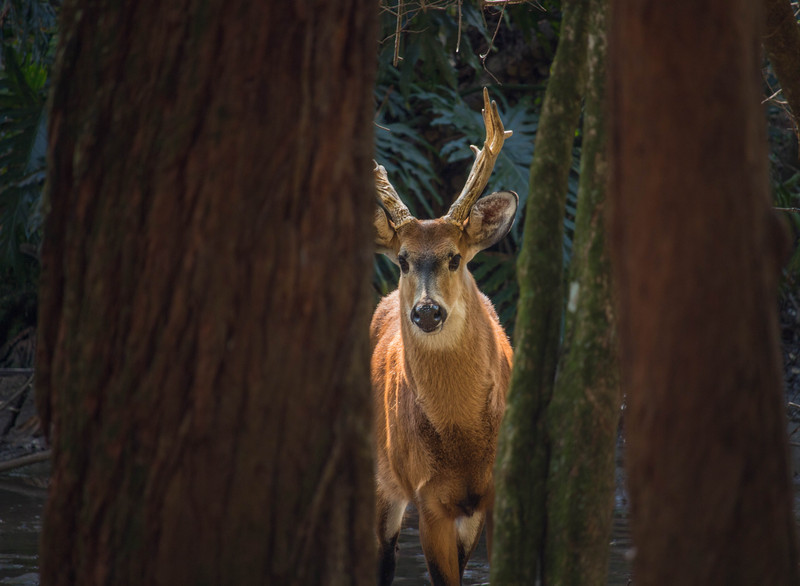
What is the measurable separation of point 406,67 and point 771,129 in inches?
157

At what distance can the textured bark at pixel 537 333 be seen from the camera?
9.18 ft

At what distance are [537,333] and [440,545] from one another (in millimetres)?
2352

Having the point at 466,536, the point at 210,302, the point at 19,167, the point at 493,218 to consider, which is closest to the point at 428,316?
the point at 493,218

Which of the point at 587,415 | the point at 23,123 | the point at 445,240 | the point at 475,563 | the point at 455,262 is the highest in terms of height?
the point at 23,123

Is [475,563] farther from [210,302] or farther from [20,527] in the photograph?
[210,302]

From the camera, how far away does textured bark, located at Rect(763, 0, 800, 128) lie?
3.70 metres

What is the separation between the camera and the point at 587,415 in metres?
2.78

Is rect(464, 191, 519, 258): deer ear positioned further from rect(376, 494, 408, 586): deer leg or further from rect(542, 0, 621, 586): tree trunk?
rect(542, 0, 621, 586): tree trunk

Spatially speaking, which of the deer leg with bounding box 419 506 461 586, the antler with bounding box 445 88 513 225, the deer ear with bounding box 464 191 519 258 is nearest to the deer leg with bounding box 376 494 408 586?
the deer leg with bounding box 419 506 461 586

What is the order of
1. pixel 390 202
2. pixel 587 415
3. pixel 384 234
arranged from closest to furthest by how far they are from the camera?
pixel 587 415 → pixel 384 234 → pixel 390 202

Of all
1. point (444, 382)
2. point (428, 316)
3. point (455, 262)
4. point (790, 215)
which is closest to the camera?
point (428, 316)

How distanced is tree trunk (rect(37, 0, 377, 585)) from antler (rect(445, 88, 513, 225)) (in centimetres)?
341

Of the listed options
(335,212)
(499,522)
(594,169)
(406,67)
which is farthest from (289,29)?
(406,67)

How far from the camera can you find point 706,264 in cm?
170
